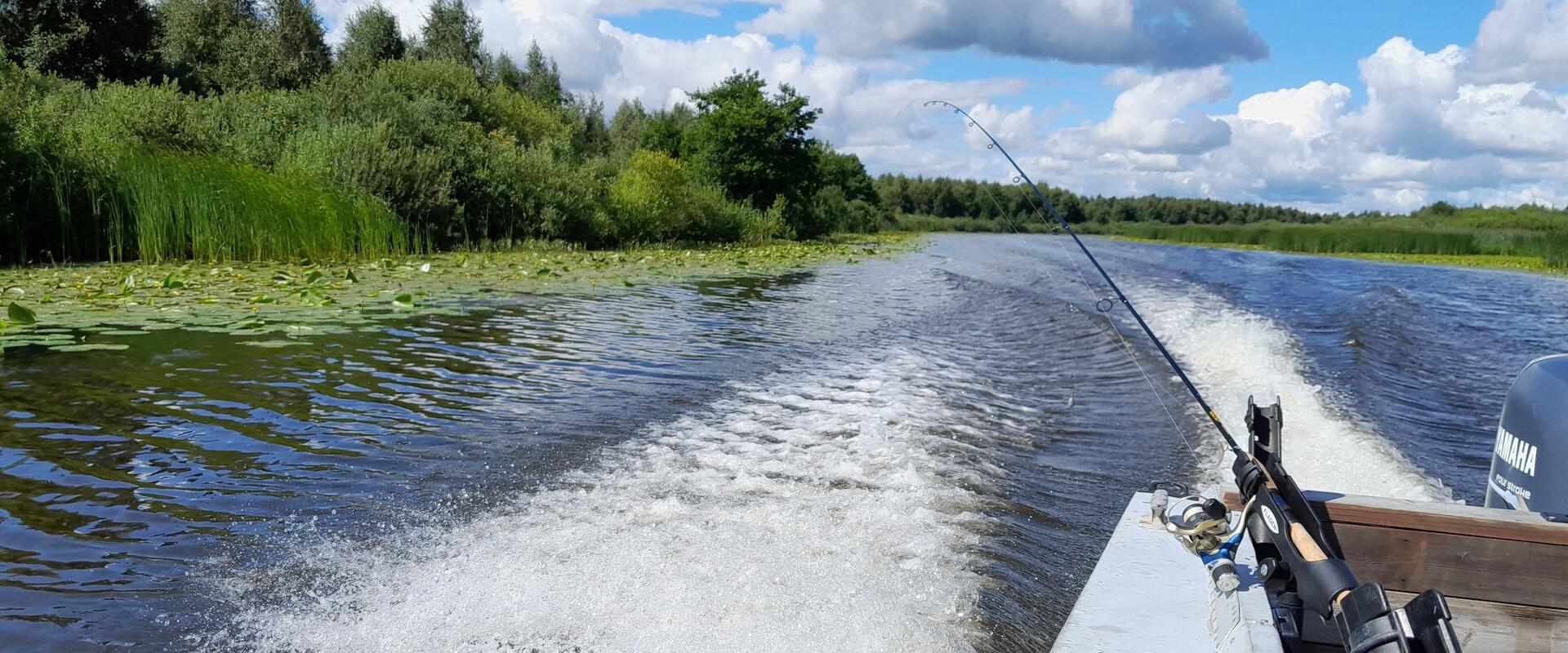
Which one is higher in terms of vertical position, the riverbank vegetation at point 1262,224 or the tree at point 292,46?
the tree at point 292,46

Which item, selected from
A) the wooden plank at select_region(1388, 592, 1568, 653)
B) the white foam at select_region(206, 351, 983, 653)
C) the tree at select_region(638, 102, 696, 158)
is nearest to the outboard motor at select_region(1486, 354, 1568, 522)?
the wooden plank at select_region(1388, 592, 1568, 653)

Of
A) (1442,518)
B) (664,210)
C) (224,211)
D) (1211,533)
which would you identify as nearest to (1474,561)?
(1442,518)

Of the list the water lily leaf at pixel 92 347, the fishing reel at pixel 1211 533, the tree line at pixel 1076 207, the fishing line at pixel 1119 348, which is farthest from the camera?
the tree line at pixel 1076 207

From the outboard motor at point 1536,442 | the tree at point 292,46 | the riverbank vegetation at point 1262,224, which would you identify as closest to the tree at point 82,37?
the tree at point 292,46

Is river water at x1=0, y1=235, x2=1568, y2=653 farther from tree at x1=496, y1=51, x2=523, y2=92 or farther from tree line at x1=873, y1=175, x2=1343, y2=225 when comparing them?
tree line at x1=873, y1=175, x2=1343, y2=225

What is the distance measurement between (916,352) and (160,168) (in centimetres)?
1103

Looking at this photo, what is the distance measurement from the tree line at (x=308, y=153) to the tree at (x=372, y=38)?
10cm

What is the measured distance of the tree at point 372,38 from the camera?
41.4 meters

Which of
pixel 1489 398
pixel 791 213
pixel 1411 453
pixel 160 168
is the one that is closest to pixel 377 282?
pixel 160 168

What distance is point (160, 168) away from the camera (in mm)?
13844

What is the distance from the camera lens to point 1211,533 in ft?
8.89

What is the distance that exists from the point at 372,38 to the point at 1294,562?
45427mm

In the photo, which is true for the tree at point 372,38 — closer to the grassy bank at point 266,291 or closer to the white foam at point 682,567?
the grassy bank at point 266,291

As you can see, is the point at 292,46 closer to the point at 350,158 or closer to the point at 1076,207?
the point at 350,158
